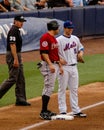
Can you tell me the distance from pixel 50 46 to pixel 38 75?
20.4 ft

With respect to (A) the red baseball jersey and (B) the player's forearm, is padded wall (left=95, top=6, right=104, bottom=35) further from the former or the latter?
(B) the player's forearm

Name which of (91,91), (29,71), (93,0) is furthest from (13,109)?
(93,0)

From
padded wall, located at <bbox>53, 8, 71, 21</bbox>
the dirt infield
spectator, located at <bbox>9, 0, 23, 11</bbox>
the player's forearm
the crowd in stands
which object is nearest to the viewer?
the dirt infield

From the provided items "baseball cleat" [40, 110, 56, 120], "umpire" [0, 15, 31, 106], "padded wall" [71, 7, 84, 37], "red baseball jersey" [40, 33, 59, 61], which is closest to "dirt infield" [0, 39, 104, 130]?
"baseball cleat" [40, 110, 56, 120]

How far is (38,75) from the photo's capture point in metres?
17.7

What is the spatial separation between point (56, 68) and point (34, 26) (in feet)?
37.2

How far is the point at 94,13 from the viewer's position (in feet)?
88.0

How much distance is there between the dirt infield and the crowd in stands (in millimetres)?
8635

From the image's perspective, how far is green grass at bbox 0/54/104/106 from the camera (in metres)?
14.6

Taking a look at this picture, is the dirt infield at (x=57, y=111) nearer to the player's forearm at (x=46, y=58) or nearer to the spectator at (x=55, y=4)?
the player's forearm at (x=46, y=58)

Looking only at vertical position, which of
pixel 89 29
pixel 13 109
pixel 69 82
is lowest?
pixel 89 29

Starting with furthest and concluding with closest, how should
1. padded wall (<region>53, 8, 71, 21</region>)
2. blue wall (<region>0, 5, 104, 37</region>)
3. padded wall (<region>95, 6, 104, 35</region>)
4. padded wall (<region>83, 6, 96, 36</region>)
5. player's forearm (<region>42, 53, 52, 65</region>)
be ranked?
padded wall (<region>95, 6, 104, 35</region>) → padded wall (<region>83, 6, 96, 36</region>) → padded wall (<region>53, 8, 71, 21</region>) → blue wall (<region>0, 5, 104, 37</region>) → player's forearm (<region>42, 53, 52, 65</region>)

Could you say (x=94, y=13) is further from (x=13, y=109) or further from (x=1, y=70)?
(x=13, y=109)

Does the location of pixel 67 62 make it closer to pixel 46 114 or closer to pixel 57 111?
pixel 46 114
